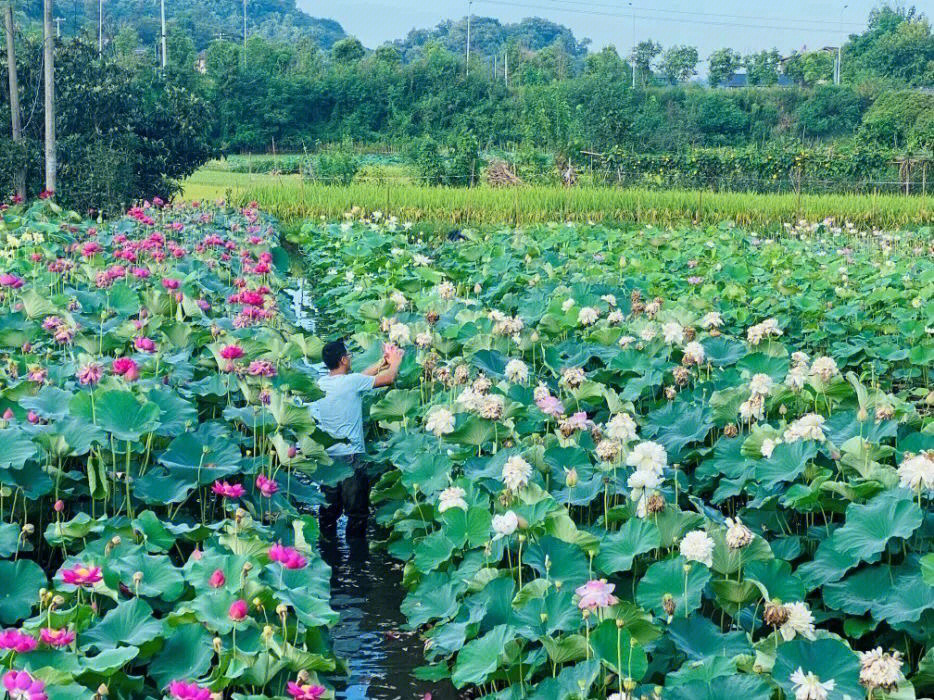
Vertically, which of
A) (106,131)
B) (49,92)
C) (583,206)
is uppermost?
(49,92)

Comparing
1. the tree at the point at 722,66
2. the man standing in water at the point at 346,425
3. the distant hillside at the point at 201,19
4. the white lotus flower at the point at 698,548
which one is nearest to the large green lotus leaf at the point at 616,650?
the white lotus flower at the point at 698,548

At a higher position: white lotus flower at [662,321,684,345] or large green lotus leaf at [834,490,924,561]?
white lotus flower at [662,321,684,345]

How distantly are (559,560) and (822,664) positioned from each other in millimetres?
974

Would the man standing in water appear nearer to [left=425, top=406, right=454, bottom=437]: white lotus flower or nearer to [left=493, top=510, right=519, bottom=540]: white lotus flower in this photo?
[left=425, top=406, right=454, bottom=437]: white lotus flower

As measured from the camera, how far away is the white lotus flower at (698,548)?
3371 millimetres

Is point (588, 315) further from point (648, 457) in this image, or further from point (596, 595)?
point (596, 595)

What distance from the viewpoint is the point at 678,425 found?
5.14m

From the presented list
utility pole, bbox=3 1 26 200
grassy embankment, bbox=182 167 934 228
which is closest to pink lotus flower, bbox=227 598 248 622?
utility pole, bbox=3 1 26 200

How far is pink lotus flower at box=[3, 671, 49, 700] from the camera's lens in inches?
97.5

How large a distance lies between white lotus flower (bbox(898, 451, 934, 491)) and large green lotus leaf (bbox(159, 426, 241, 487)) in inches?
88.6

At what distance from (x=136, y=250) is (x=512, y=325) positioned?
11.6ft

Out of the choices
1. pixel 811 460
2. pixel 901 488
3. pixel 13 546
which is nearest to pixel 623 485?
pixel 811 460

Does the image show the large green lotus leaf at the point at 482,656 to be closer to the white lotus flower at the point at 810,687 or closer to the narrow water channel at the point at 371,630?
the narrow water channel at the point at 371,630

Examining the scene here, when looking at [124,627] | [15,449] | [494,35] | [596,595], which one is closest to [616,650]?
[596,595]
